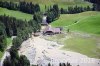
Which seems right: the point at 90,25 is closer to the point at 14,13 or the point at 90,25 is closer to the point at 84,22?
the point at 84,22

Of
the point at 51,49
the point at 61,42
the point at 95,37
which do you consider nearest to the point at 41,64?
the point at 51,49

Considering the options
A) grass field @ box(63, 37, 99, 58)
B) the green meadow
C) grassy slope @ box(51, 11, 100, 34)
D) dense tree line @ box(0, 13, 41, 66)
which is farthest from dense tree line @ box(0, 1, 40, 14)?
grass field @ box(63, 37, 99, 58)

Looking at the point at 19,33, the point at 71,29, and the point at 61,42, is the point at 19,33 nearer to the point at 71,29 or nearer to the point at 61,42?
the point at 61,42

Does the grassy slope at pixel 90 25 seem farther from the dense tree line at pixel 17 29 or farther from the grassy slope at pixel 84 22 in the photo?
the dense tree line at pixel 17 29

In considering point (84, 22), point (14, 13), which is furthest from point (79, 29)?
point (14, 13)

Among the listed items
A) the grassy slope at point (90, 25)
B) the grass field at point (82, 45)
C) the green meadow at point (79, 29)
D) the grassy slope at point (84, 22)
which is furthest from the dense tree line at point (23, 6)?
the grass field at point (82, 45)
